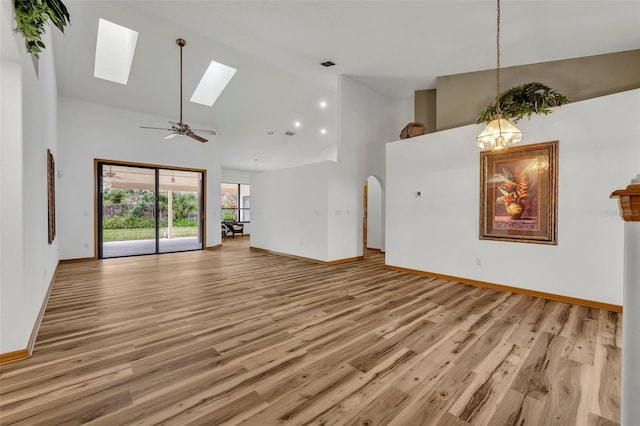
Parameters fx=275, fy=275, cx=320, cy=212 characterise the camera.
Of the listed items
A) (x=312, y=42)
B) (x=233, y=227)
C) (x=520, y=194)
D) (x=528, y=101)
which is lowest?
(x=233, y=227)

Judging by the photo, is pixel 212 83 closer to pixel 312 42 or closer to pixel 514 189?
pixel 312 42

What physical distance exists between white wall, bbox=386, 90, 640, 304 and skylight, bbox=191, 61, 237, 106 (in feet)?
15.4

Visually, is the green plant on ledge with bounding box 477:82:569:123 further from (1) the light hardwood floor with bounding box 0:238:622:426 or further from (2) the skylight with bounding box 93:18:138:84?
(2) the skylight with bounding box 93:18:138:84

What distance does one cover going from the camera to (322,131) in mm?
10133

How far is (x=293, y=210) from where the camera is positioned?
24.4 ft

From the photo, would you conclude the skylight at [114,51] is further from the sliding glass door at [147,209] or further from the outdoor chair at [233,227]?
the outdoor chair at [233,227]

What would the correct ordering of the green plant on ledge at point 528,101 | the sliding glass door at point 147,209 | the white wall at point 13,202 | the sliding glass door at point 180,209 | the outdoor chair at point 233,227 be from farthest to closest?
the outdoor chair at point 233,227, the sliding glass door at point 180,209, the sliding glass door at point 147,209, the green plant on ledge at point 528,101, the white wall at point 13,202

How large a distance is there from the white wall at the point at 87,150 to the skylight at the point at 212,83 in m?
1.44

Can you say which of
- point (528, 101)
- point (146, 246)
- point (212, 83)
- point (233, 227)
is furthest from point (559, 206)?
point (233, 227)

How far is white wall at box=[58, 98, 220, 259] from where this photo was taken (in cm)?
648

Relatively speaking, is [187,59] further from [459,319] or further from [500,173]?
[459,319]

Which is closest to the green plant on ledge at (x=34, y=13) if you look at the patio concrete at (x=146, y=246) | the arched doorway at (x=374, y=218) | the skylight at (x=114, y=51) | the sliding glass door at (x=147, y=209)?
the skylight at (x=114, y=51)

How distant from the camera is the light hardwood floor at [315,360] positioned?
5.70ft

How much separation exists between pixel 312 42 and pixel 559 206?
475 centimetres
